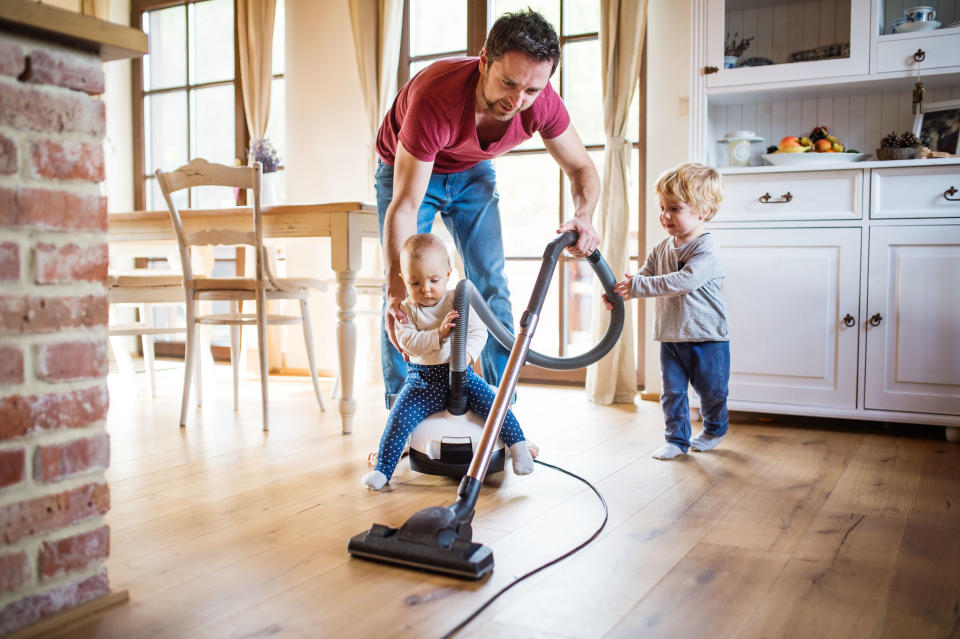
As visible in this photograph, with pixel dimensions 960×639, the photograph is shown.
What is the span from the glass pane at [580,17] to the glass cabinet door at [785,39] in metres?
0.83

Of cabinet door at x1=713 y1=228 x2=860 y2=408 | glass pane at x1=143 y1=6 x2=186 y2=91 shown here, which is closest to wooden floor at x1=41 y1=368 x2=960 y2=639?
cabinet door at x1=713 y1=228 x2=860 y2=408

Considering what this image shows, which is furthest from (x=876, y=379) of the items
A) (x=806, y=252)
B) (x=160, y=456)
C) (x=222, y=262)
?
(x=222, y=262)

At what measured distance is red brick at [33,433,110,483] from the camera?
3.49ft

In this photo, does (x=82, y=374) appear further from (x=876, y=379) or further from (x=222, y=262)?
(x=222, y=262)

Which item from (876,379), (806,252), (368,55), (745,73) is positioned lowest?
(876,379)

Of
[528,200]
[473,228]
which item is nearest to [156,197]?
[528,200]

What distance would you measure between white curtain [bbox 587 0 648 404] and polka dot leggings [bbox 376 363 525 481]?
1506 millimetres

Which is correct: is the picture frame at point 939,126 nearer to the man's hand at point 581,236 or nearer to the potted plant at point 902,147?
the potted plant at point 902,147

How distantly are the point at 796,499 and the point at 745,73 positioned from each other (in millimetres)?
1645

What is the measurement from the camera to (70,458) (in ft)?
3.61

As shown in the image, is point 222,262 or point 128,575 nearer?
point 128,575

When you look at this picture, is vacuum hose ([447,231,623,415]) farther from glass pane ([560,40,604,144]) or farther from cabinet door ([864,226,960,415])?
glass pane ([560,40,604,144])

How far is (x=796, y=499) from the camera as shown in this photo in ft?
5.90

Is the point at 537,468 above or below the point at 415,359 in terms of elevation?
below
